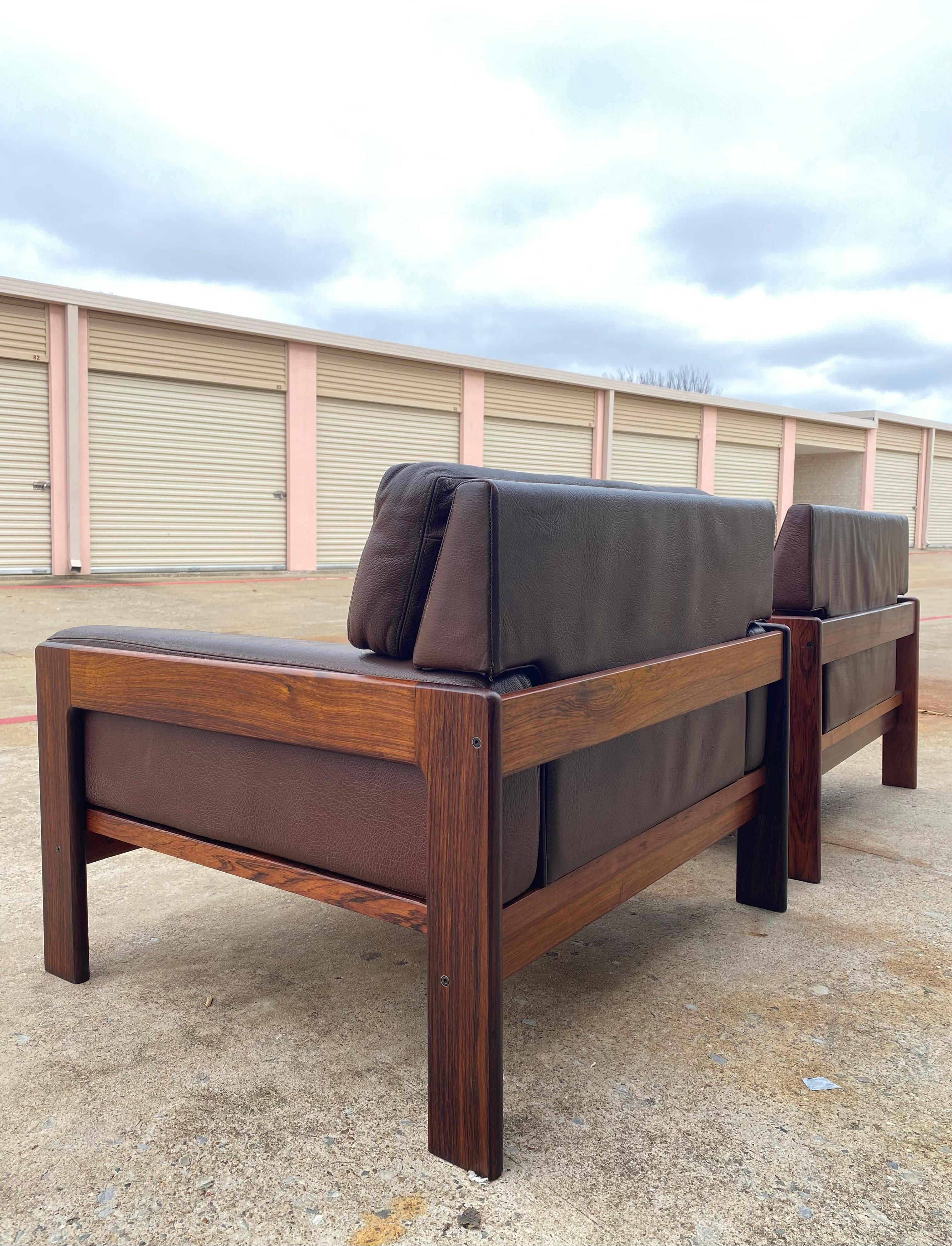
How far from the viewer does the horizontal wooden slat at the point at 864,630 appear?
85.4 inches

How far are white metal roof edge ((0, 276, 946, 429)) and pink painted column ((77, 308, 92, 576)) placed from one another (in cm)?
31

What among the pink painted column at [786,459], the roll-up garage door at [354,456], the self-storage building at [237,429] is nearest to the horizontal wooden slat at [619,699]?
the self-storage building at [237,429]

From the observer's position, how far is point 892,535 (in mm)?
2783

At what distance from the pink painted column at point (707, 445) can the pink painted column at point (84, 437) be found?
10.6 m

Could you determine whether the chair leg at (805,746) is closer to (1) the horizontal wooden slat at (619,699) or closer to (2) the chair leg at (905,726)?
(1) the horizontal wooden slat at (619,699)

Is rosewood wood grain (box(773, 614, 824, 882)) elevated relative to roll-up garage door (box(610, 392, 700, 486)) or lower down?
lower down

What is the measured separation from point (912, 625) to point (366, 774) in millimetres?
2348

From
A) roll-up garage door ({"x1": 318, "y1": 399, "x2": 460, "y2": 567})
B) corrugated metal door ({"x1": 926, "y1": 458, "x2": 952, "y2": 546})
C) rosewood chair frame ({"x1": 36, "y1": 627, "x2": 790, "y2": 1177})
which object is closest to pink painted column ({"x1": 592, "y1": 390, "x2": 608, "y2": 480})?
roll-up garage door ({"x1": 318, "y1": 399, "x2": 460, "y2": 567})

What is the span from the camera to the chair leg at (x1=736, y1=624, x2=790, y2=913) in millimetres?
1897

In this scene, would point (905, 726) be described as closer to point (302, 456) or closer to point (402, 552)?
point (402, 552)

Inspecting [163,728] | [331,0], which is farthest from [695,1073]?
[331,0]

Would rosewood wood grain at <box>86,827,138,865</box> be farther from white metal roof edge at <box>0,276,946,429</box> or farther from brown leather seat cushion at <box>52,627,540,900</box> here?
white metal roof edge at <box>0,276,946,429</box>

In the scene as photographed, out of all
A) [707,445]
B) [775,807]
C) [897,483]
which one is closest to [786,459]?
[707,445]

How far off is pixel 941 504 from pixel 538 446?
→ 1284 cm
